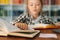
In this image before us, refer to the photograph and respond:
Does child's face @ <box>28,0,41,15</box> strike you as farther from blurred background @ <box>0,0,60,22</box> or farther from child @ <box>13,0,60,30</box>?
blurred background @ <box>0,0,60,22</box>

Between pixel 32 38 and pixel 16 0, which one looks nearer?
pixel 32 38

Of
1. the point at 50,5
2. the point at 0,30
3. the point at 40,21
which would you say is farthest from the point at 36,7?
the point at 0,30

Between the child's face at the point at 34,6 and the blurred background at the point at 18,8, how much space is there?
0.81m

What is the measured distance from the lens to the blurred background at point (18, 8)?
11.9 feet

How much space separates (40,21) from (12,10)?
1.26m

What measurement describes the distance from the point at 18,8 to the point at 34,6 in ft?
3.07

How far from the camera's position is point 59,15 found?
3678mm

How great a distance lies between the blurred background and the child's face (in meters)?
0.81

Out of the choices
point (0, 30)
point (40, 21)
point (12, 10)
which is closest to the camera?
point (0, 30)

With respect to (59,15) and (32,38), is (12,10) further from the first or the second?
(32,38)

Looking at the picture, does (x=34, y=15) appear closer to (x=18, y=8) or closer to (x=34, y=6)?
(x=34, y=6)

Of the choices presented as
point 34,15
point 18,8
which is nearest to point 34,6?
point 34,15

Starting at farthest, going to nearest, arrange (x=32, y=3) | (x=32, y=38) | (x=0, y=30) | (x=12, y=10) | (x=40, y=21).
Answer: (x=12, y=10)
(x=32, y=3)
(x=40, y=21)
(x=0, y=30)
(x=32, y=38)

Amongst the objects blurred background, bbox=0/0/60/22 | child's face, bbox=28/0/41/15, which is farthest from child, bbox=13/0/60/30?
blurred background, bbox=0/0/60/22
